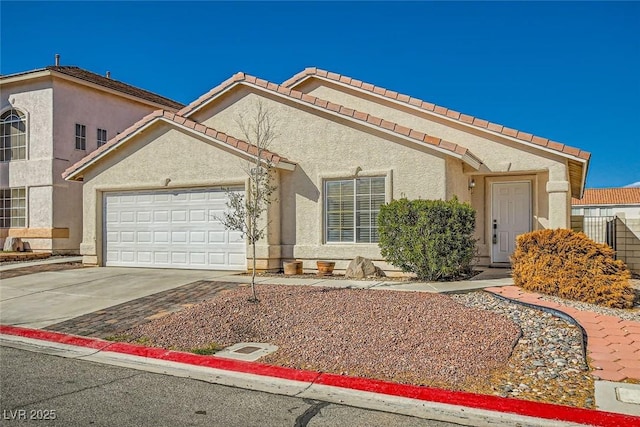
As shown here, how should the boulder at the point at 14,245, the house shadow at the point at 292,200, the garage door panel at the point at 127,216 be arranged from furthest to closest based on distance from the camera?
1. the boulder at the point at 14,245
2. the garage door panel at the point at 127,216
3. the house shadow at the point at 292,200

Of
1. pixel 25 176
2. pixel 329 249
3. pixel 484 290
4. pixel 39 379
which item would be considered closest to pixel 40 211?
pixel 25 176

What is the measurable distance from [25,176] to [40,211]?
63.5 inches

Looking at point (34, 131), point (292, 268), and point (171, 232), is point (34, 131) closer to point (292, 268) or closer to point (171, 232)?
point (171, 232)

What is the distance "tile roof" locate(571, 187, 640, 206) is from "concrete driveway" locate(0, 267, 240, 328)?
39513 millimetres

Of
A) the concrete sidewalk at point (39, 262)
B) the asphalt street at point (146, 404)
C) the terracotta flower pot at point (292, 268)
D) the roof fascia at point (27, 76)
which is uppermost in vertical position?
the roof fascia at point (27, 76)

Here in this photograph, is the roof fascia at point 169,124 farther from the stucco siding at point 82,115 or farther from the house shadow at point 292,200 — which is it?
the stucco siding at point 82,115

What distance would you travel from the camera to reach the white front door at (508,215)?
14.9m

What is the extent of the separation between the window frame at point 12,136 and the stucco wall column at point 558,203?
19.2 meters

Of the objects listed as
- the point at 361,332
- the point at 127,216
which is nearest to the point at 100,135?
the point at 127,216

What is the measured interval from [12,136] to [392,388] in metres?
21.3

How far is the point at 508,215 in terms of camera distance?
15141 mm

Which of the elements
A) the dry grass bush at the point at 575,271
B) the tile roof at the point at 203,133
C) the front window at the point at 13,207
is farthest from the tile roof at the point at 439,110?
the front window at the point at 13,207

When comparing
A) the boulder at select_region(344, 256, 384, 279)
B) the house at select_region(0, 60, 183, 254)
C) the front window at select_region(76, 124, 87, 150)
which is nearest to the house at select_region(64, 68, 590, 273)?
the boulder at select_region(344, 256, 384, 279)

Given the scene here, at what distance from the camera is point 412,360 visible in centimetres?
643
